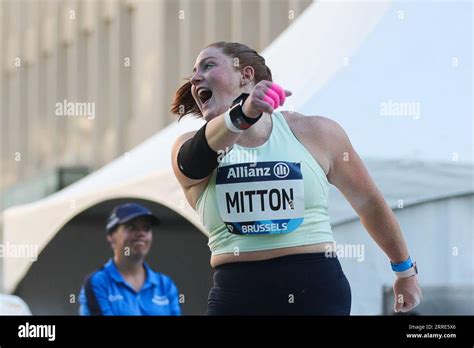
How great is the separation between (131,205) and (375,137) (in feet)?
3.48

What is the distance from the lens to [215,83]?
126 inches

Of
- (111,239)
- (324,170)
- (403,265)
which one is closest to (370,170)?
(403,265)

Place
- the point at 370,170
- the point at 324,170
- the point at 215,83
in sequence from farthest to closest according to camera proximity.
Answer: the point at 370,170 → the point at 215,83 → the point at 324,170

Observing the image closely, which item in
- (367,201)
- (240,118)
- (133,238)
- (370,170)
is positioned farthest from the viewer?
(133,238)

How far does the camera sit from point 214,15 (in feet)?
13.1

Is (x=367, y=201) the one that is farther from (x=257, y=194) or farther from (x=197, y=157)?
(x=197, y=157)

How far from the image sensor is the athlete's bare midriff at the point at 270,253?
9.65 feet

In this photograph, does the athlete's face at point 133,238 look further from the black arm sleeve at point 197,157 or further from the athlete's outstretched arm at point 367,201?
the black arm sleeve at point 197,157

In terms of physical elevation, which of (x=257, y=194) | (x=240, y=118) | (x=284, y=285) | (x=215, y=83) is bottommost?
(x=284, y=285)

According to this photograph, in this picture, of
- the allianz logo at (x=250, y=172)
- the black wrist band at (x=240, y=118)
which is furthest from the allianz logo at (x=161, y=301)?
the black wrist band at (x=240, y=118)

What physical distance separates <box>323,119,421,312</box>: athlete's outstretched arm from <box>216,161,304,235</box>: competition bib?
0.16 meters

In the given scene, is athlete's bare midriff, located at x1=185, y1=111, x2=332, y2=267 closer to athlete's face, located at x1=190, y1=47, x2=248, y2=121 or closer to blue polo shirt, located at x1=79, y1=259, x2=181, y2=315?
athlete's face, located at x1=190, y1=47, x2=248, y2=121

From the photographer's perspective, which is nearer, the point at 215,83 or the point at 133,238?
the point at 215,83

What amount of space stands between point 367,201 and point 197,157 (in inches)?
27.7
